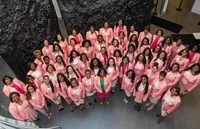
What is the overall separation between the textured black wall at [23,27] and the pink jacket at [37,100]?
4.51 ft

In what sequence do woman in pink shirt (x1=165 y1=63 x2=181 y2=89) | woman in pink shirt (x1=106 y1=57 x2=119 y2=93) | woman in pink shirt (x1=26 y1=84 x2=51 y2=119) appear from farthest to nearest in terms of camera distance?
woman in pink shirt (x1=106 y1=57 x2=119 y2=93)
woman in pink shirt (x1=165 y1=63 x2=181 y2=89)
woman in pink shirt (x1=26 y1=84 x2=51 y2=119)

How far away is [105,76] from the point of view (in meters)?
3.97

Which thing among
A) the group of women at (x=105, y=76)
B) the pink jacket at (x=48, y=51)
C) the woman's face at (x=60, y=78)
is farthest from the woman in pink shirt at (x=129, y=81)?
the pink jacket at (x=48, y=51)

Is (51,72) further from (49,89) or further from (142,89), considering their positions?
(142,89)

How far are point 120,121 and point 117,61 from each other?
→ 143cm

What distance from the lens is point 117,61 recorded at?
4371 mm

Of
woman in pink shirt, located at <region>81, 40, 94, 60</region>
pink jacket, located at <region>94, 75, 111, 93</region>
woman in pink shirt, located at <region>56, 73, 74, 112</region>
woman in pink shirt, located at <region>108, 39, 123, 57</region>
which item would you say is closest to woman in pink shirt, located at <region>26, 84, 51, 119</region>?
woman in pink shirt, located at <region>56, 73, 74, 112</region>

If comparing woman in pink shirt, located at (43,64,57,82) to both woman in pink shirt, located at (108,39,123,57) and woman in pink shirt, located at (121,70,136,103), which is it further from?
woman in pink shirt, located at (121,70,136,103)

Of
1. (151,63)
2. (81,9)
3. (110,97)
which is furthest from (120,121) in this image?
(81,9)

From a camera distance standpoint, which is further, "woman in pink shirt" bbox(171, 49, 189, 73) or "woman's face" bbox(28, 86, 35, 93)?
"woman in pink shirt" bbox(171, 49, 189, 73)

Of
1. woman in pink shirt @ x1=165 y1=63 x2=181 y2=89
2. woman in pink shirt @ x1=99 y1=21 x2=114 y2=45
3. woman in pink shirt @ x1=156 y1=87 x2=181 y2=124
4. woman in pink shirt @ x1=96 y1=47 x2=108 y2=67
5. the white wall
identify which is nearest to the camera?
woman in pink shirt @ x1=156 y1=87 x2=181 y2=124

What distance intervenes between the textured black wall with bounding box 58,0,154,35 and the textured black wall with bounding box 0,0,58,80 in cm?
54

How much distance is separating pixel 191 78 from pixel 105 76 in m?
1.85

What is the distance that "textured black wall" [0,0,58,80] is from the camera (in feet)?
14.1
